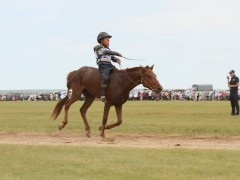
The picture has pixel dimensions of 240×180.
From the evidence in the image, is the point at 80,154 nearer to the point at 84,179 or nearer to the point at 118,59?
the point at 84,179

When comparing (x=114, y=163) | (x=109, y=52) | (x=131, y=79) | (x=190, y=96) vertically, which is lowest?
(x=114, y=163)

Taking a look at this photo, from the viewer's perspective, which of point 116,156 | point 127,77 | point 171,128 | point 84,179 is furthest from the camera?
point 171,128

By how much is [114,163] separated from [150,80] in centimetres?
526

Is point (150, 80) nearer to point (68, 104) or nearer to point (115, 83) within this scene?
point (115, 83)

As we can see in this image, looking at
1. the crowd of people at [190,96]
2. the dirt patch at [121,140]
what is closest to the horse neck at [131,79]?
the dirt patch at [121,140]

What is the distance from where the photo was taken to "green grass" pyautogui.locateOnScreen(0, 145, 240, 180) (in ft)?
34.3

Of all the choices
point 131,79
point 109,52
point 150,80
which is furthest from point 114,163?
point 109,52

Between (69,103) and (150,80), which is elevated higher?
(150,80)

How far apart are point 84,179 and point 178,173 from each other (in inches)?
66.2

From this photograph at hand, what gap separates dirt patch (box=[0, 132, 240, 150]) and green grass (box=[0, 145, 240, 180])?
2.03m

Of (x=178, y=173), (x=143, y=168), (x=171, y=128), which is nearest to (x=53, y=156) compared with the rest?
(x=143, y=168)

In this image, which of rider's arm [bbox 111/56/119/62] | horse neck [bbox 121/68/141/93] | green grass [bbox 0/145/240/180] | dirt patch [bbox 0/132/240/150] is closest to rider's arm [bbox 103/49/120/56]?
rider's arm [bbox 111/56/119/62]

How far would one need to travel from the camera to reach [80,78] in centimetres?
1862

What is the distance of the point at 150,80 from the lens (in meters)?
16.5
